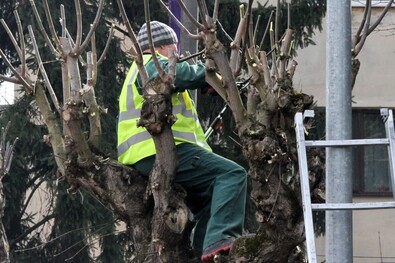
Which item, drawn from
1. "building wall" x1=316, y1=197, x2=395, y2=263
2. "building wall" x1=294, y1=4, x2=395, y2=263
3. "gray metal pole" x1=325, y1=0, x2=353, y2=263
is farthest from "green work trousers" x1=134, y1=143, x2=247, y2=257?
"building wall" x1=316, y1=197, x2=395, y2=263

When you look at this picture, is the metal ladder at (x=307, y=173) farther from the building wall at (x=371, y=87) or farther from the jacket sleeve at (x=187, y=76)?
the building wall at (x=371, y=87)

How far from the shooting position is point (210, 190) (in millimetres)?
7164

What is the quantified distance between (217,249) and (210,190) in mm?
534

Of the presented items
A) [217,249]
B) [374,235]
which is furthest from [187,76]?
[374,235]

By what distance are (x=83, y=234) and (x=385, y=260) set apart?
20.4 feet

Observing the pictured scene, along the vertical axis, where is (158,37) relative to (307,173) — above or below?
above

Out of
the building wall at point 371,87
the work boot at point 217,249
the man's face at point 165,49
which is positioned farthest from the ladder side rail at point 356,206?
the building wall at point 371,87

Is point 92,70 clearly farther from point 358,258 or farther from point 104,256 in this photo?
point 358,258

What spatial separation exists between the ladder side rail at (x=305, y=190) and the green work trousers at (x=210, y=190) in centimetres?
71

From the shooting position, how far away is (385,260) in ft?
67.5

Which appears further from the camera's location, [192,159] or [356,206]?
[192,159]

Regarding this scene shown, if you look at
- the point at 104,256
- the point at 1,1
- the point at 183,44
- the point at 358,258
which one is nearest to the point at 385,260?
the point at 358,258

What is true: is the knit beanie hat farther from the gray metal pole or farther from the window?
the window

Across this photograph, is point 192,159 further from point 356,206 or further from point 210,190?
point 356,206
